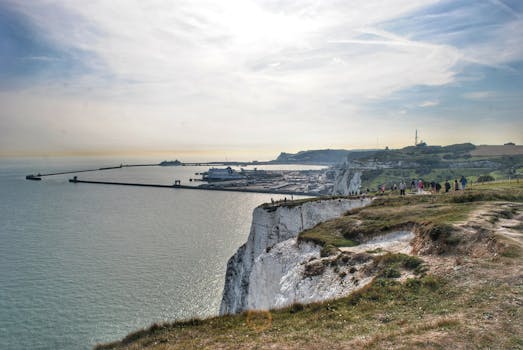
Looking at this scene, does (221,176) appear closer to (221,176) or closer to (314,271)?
(221,176)

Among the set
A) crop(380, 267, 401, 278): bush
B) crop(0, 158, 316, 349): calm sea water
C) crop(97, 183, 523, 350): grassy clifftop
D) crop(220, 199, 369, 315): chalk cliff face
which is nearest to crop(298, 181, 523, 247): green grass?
crop(97, 183, 523, 350): grassy clifftop

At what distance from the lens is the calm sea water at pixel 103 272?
28.7m

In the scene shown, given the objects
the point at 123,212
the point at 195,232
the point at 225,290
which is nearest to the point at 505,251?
the point at 225,290

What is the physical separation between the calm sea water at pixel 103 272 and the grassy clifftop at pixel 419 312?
67.6 feet

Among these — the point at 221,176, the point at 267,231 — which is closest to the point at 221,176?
the point at 221,176

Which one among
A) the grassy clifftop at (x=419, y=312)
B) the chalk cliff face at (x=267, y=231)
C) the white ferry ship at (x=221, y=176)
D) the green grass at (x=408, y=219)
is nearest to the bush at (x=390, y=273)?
the grassy clifftop at (x=419, y=312)

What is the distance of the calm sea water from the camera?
28.7 meters

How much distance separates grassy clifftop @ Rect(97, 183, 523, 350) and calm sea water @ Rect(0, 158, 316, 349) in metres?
20.6

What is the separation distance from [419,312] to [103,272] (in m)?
39.0

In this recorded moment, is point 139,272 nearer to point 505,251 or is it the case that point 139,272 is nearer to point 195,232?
point 195,232

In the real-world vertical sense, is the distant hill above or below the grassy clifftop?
above

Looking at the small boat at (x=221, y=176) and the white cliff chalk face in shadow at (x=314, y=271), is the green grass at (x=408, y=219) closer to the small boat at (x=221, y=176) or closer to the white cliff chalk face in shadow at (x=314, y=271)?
the white cliff chalk face in shadow at (x=314, y=271)

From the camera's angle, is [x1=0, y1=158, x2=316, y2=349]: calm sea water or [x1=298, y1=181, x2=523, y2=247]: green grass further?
[x1=0, y1=158, x2=316, y2=349]: calm sea water

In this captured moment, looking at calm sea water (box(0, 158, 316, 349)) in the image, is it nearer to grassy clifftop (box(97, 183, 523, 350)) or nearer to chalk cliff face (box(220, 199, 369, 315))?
chalk cliff face (box(220, 199, 369, 315))
